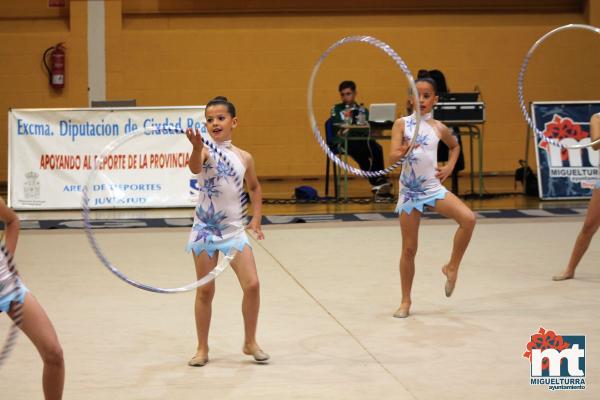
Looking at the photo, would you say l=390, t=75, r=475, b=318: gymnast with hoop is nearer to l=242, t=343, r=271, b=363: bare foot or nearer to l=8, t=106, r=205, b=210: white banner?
l=242, t=343, r=271, b=363: bare foot

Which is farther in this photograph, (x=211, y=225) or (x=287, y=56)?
(x=287, y=56)

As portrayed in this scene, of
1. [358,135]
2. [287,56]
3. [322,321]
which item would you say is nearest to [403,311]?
[322,321]

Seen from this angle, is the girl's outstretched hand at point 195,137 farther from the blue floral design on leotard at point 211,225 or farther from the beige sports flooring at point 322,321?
the beige sports flooring at point 322,321

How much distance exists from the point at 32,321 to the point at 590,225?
17.5 ft

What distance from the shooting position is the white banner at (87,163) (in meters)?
12.9

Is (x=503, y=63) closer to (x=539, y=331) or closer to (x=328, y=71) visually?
(x=328, y=71)

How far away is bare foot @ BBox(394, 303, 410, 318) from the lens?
21.7 ft

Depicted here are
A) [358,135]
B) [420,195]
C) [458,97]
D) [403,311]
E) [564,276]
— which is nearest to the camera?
[403,311]

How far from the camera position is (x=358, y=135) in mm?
14211

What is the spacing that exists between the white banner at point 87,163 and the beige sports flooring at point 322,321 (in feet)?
8.17

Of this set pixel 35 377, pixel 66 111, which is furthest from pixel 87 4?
pixel 35 377

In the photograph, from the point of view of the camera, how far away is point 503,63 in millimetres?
17188

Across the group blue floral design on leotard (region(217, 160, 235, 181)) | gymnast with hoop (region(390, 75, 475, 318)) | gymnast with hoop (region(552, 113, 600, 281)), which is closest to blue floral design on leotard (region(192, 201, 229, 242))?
blue floral design on leotard (region(217, 160, 235, 181))

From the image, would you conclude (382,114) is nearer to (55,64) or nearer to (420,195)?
(55,64)
